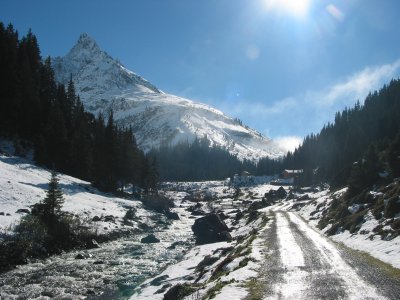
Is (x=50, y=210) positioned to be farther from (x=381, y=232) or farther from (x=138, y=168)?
(x=138, y=168)

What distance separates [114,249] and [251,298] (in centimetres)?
3101

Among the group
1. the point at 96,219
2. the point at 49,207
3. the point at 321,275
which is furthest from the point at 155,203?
the point at 321,275

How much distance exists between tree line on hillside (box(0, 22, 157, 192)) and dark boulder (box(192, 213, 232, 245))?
1280 inches

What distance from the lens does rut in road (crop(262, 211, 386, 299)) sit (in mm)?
19844

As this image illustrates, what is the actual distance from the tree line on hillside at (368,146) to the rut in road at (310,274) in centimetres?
3368

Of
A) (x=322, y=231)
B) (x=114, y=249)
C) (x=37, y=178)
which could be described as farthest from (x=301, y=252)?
(x=37, y=178)

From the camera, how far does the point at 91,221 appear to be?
5466 centimetres

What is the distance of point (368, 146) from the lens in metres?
90.1

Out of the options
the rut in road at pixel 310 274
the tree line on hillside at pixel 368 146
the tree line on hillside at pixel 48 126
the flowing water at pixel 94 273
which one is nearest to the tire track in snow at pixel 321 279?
the rut in road at pixel 310 274

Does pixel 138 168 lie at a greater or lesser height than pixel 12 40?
lesser

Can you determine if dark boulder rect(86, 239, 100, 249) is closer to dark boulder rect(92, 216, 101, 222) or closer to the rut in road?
dark boulder rect(92, 216, 101, 222)

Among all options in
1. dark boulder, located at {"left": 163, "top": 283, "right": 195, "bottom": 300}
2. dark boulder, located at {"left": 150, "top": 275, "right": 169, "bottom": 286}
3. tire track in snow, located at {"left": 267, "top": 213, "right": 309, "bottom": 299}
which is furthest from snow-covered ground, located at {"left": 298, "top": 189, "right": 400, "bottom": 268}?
dark boulder, located at {"left": 150, "top": 275, "right": 169, "bottom": 286}

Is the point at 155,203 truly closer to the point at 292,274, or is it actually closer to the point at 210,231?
the point at 210,231

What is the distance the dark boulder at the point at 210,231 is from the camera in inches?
2274
